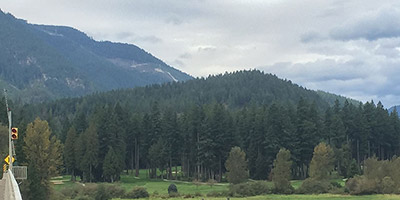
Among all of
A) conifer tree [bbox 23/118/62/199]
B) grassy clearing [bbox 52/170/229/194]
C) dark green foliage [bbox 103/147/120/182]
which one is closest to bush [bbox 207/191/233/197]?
grassy clearing [bbox 52/170/229/194]

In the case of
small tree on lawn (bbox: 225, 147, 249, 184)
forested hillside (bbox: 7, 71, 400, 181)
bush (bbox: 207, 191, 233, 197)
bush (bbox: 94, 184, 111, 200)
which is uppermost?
forested hillside (bbox: 7, 71, 400, 181)

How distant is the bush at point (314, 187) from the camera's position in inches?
3046

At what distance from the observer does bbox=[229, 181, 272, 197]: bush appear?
75.6 meters

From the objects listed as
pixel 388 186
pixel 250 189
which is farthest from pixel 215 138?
pixel 388 186

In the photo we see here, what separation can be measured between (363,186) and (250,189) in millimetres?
15827

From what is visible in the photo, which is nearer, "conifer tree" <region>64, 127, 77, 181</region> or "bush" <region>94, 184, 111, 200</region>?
"bush" <region>94, 184, 111, 200</region>

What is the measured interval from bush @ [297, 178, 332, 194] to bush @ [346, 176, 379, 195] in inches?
142

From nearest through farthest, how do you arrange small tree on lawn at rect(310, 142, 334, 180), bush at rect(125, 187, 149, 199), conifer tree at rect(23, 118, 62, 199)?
1. conifer tree at rect(23, 118, 62, 199)
2. bush at rect(125, 187, 149, 199)
3. small tree on lawn at rect(310, 142, 334, 180)

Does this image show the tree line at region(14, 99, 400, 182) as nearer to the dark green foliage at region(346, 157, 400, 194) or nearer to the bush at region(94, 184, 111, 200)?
the dark green foliage at region(346, 157, 400, 194)

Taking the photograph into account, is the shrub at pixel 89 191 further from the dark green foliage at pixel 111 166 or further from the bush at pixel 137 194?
the dark green foliage at pixel 111 166

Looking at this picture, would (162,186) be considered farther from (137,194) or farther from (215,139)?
(215,139)

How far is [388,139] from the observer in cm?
12262

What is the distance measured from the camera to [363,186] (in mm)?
74562

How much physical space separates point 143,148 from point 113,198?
148 feet
